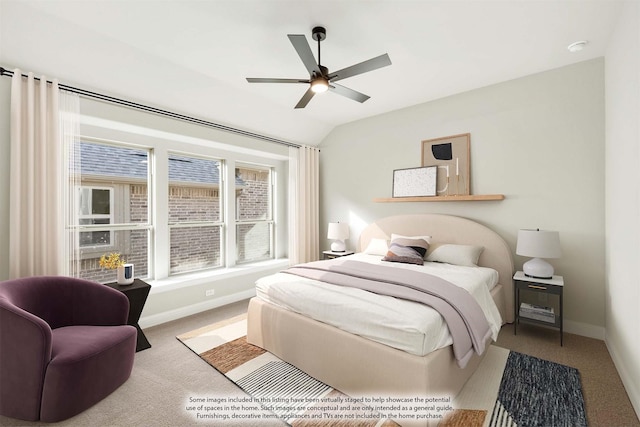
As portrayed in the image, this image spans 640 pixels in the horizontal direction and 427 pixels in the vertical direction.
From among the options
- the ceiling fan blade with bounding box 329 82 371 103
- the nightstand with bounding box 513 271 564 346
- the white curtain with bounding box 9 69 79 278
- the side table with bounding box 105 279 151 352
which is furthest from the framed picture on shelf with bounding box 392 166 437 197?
the white curtain with bounding box 9 69 79 278

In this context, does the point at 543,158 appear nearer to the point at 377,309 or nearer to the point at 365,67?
the point at 365,67

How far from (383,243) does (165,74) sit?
329cm

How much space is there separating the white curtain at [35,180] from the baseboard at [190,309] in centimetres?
103

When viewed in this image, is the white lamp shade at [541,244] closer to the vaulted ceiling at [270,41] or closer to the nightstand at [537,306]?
the nightstand at [537,306]

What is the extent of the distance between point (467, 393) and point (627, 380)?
114 cm

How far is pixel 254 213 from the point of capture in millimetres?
5051

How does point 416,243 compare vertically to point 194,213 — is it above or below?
below

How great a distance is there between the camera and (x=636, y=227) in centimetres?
188

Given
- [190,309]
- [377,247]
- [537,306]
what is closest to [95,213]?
[190,309]

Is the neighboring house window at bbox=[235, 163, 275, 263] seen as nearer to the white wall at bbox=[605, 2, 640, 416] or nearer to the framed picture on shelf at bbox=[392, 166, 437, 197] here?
the framed picture on shelf at bbox=[392, 166, 437, 197]

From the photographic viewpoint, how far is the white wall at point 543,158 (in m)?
2.91

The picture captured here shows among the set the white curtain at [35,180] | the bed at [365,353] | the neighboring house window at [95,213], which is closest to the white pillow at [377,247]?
the bed at [365,353]

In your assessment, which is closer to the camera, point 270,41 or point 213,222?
point 270,41

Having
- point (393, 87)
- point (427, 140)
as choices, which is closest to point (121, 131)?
point (393, 87)
